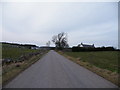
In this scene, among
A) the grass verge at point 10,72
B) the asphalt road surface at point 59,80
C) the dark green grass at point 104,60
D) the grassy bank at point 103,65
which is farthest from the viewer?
the dark green grass at point 104,60

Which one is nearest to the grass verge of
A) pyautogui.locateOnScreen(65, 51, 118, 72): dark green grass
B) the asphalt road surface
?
the asphalt road surface

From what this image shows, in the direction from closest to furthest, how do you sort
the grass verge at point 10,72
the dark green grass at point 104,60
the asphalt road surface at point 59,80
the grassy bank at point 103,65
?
1. the asphalt road surface at point 59,80
2. the grass verge at point 10,72
3. the grassy bank at point 103,65
4. the dark green grass at point 104,60

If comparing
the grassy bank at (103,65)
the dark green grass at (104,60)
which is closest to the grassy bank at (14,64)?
the grassy bank at (103,65)

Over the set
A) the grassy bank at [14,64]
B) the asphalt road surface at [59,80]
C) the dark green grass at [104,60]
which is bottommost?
the dark green grass at [104,60]

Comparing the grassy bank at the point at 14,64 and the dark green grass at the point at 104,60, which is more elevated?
the grassy bank at the point at 14,64

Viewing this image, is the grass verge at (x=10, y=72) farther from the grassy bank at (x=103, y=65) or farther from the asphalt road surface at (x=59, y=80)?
the grassy bank at (x=103, y=65)

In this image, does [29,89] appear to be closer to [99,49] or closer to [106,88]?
[106,88]

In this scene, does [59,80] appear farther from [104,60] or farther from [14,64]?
[104,60]

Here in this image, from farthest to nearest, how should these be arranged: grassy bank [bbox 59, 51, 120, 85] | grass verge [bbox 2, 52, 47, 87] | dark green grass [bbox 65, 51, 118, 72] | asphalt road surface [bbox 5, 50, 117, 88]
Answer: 1. dark green grass [bbox 65, 51, 118, 72]
2. grassy bank [bbox 59, 51, 120, 85]
3. grass verge [bbox 2, 52, 47, 87]
4. asphalt road surface [bbox 5, 50, 117, 88]

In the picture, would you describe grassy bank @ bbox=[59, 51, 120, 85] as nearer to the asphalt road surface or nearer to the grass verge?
the asphalt road surface

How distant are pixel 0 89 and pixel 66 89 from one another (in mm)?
2634

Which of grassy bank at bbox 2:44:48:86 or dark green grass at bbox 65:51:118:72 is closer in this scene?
grassy bank at bbox 2:44:48:86

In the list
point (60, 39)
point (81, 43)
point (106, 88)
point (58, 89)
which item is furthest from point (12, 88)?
point (81, 43)

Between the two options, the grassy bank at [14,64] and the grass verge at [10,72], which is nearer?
the grass verge at [10,72]
